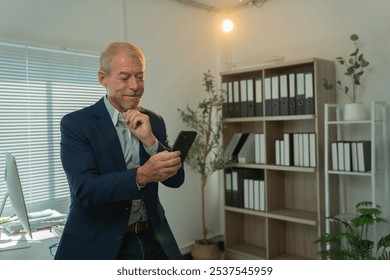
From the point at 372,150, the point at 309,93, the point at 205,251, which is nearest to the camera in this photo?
the point at 372,150

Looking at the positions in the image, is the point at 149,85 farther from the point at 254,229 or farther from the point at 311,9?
the point at 254,229

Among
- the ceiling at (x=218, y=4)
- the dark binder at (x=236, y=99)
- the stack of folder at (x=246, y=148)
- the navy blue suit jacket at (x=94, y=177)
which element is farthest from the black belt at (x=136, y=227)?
the ceiling at (x=218, y=4)

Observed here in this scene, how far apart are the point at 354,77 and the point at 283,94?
1.61 feet

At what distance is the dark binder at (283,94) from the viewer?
2.48m

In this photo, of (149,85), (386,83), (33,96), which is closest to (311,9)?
(386,83)

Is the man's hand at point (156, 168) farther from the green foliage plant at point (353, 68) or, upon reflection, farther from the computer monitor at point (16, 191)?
the green foliage plant at point (353, 68)

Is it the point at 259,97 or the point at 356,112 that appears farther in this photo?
the point at 259,97

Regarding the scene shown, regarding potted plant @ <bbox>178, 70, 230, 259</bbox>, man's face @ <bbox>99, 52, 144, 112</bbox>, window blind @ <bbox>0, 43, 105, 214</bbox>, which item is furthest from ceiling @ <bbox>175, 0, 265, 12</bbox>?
man's face @ <bbox>99, 52, 144, 112</bbox>

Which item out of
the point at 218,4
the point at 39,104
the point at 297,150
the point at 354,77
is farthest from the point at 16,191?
the point at 218,4

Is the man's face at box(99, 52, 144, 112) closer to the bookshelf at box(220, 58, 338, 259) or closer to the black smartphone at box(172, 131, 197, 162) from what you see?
the black smartphone at box(172, 131, 197, 162)

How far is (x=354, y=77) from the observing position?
2.15 meters

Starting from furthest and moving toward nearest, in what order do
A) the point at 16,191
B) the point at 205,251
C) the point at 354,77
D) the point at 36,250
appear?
the point at 205,251
the point at 354,77
the point at 36,250
the point at 16,191

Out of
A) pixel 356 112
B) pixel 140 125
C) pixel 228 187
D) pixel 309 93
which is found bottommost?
pixel 228 187

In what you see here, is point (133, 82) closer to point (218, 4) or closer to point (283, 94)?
point (283, 94)
